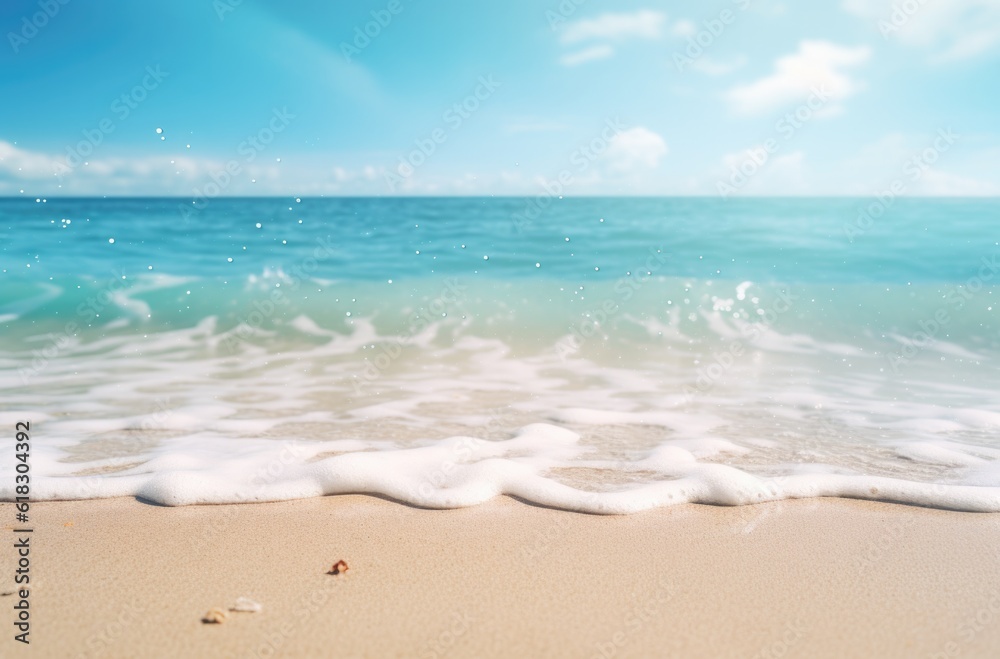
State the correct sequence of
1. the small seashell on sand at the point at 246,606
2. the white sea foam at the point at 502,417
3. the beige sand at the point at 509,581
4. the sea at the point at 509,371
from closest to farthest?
the beige sand at the point at 509,581
the small seashell on sand at the point at 246,606
the white sea foam at the point at 502,417
the sea at the point at 509,371

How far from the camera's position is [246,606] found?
2.07 m

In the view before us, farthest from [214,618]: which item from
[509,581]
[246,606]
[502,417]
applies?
[502,417]

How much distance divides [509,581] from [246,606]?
84cm

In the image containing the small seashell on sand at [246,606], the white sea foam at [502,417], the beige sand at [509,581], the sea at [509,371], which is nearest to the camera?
→ the beige sand at [509,581]

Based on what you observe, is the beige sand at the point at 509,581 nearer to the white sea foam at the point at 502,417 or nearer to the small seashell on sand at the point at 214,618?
the small seashell on sand at the point at 214,618

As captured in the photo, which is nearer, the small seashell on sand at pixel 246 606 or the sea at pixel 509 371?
the small seashell on sand at pixel 246 606

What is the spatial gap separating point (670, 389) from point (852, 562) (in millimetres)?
3095

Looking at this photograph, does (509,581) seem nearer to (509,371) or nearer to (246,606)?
(246,606)

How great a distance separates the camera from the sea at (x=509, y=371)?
3215 millimetres

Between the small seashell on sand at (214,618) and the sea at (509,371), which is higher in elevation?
the sea at (509,371)

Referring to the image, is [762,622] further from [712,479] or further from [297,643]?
[297,643]

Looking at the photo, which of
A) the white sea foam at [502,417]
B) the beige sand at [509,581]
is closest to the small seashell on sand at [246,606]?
the beige sand at [509,581]

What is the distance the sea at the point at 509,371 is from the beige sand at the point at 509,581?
0.69 feet

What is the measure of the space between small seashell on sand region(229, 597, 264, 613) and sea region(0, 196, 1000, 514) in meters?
0.94
